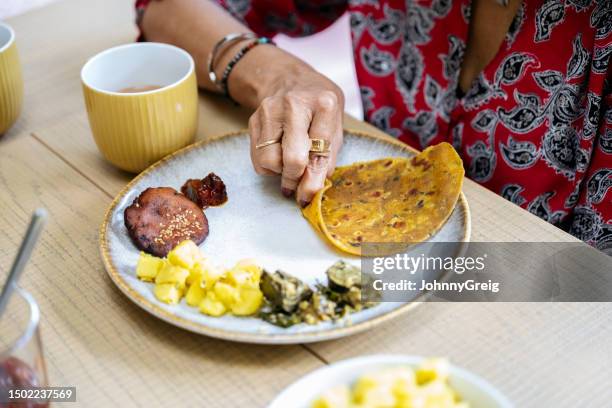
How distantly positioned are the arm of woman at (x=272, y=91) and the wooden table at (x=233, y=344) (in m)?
0.23

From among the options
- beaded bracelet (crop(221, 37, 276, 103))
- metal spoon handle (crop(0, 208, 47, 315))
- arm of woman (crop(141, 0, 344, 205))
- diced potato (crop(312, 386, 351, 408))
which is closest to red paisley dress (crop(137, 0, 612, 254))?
arm of woman (crop(141, 0, 344, 205))

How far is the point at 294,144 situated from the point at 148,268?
10.4 inches

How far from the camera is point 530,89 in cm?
113

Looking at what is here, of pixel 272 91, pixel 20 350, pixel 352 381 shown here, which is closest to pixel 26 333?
pixel 20 350

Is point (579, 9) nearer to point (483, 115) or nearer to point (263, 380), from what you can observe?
point (483, 115)

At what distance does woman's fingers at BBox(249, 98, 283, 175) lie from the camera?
0.99 m

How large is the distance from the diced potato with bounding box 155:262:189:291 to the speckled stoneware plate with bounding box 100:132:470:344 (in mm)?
22

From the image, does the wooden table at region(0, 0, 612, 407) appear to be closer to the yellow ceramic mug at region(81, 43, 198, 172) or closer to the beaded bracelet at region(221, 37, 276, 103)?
the yellow ceramic mug at region(81, 43, 198, 172)

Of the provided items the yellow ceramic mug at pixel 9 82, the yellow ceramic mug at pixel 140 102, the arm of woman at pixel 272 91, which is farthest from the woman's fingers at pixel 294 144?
the yellow ceramic mug at pixel 9 82

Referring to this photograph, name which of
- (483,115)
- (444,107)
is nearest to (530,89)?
(483,115)

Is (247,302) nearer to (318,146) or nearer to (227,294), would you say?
(227,294)

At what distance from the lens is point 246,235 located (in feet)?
3.08

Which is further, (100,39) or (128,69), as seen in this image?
(100,39)

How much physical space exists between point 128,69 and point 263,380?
585mm
